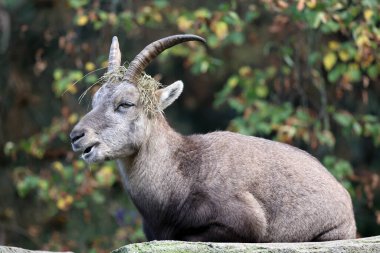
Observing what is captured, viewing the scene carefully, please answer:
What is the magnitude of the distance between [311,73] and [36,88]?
17.4ft

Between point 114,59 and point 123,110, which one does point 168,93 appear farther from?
point 114,59

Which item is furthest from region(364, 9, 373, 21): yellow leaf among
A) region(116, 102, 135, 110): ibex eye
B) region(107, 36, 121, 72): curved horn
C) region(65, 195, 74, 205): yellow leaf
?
region(65, 195, 74, 205): yellow leaf

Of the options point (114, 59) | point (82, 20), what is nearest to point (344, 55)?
point (82, 20)

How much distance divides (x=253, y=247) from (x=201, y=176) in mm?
1174

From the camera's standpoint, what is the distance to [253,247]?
6480 millimetres

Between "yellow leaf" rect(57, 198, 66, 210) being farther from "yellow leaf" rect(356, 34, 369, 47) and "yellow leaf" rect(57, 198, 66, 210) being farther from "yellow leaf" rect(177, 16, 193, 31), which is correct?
"yellow leaf" rect(356, 34, 369, 47)

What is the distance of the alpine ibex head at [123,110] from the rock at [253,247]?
1.36m

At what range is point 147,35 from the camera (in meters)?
15.4

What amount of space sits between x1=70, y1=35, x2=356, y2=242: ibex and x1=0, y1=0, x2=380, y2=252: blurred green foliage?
132 cm

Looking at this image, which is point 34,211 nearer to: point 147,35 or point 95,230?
point 95,230

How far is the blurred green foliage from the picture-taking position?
37.5ft

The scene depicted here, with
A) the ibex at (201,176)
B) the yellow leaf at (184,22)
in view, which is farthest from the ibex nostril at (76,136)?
the yellow leaf at (184,22)

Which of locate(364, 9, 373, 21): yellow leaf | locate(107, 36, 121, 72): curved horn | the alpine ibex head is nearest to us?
the alpine ibex head

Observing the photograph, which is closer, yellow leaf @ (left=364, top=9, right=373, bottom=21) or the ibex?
the ibex
